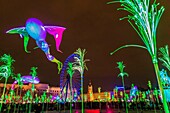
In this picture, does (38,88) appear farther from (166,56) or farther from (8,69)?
(166,56)

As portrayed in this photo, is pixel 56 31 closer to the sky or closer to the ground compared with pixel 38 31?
closer to the sky

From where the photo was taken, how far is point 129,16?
10195 millimetres

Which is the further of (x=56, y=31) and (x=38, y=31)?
(x=56, y=31)

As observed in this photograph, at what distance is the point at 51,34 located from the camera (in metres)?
25.2

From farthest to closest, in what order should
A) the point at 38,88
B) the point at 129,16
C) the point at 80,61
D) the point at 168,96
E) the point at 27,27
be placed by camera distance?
the point at 38,88 → the point at 168,96 → the point at 80,61 → the point at 27,27 → the point at 129,16

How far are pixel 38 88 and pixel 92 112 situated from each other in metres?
107

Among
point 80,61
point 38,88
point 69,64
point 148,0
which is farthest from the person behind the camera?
point 38,88

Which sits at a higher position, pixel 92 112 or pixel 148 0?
pixel 148 0

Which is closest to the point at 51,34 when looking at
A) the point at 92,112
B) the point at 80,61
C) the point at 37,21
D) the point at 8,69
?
the point at 37,21

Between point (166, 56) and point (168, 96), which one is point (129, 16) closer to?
point (166, 56)

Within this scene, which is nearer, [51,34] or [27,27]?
[27,27]

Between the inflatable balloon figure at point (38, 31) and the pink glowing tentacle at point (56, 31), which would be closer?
the inflatable balloon figure at point (38, 31)


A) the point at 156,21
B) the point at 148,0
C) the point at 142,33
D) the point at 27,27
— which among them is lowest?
the point at 142,33

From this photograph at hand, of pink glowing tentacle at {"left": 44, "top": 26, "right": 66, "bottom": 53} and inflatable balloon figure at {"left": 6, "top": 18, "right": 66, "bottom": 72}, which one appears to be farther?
pink glowing tentacle at {"left": 44, "top": 26, "right": 66, "bottom": 53}
